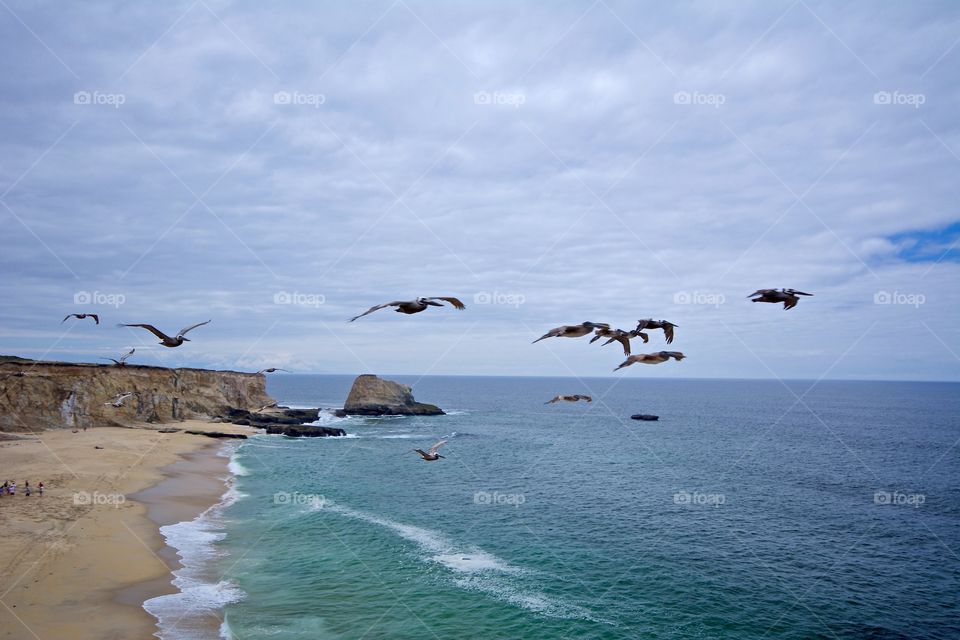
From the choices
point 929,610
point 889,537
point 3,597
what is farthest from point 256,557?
point 889,537

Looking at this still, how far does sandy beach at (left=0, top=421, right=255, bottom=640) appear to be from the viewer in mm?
23719

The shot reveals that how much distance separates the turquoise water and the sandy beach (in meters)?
4.06

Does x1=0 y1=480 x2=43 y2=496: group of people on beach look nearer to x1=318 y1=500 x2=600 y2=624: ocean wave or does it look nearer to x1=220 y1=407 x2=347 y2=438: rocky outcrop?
x1=318 y1=500 x2=600 y2=624: ocean wave

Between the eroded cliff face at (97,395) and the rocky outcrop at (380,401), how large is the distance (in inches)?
1151

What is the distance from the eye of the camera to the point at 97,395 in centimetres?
7775

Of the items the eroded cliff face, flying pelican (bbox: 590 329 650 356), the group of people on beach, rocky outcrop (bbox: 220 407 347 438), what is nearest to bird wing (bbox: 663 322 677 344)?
flying pelican (bbox: 590 329 650 356)

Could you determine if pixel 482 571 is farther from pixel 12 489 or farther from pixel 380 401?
pixel 380 401

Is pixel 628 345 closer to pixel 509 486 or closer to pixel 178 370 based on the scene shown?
pixel 509 486

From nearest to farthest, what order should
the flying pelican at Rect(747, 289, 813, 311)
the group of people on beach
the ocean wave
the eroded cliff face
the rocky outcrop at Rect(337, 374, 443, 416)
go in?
the flying pelican at Rect(747, 289, 813, 311)
the ocean wave
the group of people on beach
the eroded cliff face
the rocky outcrop at Rect(337, 374, 443, 416)

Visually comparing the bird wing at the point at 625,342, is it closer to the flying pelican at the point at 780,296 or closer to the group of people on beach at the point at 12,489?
the flying pelican at the point at 780,296

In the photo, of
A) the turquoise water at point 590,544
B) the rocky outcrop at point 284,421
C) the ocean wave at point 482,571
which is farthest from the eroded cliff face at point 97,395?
the ocean wave at point 482,571

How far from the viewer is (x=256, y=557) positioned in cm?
3491

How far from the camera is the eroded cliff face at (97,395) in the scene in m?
69.6

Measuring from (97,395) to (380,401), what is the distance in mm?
58195
